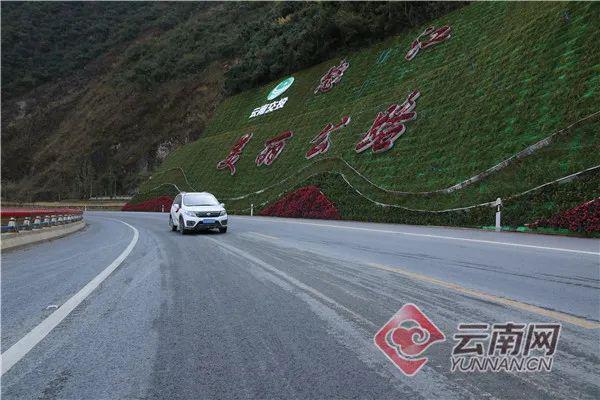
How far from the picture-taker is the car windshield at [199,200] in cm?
1817

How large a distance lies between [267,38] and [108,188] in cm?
3942

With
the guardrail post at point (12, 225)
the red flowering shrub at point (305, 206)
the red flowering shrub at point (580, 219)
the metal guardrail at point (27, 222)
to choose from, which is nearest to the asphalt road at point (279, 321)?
the red flowering shrub at point (580, 219)

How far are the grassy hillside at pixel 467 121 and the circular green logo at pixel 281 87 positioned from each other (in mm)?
7523

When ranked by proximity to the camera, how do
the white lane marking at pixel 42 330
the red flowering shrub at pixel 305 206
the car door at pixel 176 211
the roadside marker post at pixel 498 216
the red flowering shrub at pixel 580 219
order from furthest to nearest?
the red flowering shrub at pixel 305 206 → the car door at pixel 176 211 → the roadside marker post at pixel 498 216 → the red flowering shrub at pixel 580 219 → the white lane marking at pixel 42 330

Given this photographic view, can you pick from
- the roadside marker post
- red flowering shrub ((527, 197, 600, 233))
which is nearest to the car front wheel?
the roadside marker post

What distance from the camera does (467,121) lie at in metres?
23.5

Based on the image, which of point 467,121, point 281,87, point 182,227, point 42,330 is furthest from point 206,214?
point 281,87

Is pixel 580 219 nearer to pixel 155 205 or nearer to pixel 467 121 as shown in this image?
pixel 467 121

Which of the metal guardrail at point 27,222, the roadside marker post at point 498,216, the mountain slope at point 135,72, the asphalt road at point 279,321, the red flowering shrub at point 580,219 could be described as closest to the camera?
the asphalt road at point 279,321

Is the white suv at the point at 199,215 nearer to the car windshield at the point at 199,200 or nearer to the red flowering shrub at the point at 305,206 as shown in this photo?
the car windshield at the point at 199,200

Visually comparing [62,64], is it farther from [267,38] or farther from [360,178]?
[360,178]

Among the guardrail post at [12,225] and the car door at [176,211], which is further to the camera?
the car door at [176,211]

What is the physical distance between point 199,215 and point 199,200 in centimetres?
155

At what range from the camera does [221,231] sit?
17.8 metres
